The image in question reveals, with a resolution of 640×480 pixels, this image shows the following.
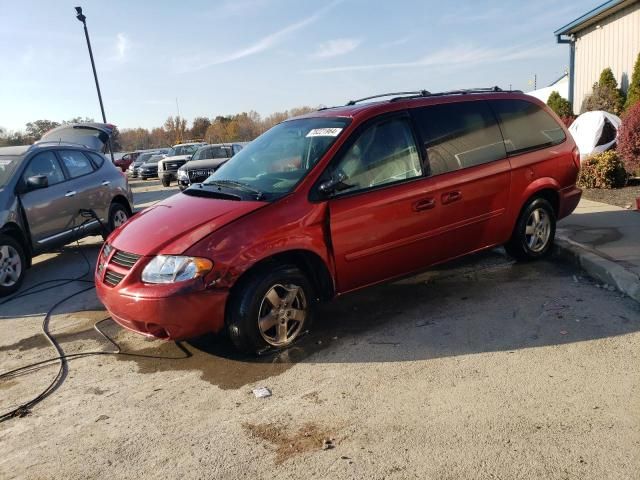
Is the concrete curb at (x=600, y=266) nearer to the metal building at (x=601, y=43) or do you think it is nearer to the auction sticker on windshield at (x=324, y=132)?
the auction sticker on windshield at (x=324, y=132)

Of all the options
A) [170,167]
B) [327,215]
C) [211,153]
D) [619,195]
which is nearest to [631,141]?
[619,195]

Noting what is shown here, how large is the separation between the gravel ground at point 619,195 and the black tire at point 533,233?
9.50ft

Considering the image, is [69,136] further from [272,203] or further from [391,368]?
[391,368]

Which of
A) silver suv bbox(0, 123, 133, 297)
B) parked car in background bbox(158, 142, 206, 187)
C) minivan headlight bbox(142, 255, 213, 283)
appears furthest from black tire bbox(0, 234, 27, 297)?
parked car in background bbox(158, 142, 206, 187)

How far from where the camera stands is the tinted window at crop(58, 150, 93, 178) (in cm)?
764

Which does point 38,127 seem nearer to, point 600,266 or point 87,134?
point 87,134

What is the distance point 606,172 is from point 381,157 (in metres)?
7.04

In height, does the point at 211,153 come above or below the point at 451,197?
above

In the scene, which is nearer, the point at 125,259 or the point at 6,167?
the point at 125,259

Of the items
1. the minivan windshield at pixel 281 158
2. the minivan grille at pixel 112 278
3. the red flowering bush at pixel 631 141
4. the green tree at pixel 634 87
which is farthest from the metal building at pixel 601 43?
the minivan grille at pixel 112 278

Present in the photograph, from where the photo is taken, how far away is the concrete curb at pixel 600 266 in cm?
462

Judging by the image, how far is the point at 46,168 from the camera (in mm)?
7180

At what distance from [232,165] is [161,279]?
171 cm

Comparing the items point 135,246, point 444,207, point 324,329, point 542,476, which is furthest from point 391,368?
point 135,246
